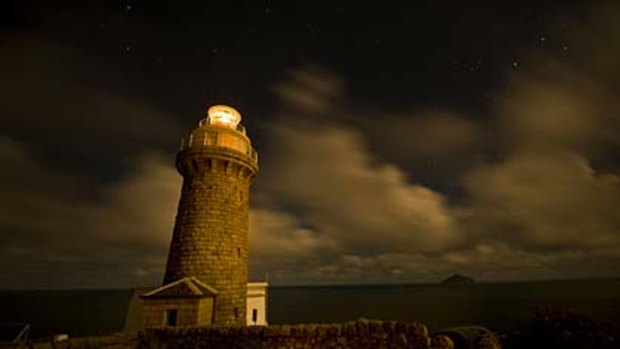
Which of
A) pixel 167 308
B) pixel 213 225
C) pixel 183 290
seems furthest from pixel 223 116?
pixel 167 308

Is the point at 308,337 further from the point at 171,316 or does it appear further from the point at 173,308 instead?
the point at 171,316

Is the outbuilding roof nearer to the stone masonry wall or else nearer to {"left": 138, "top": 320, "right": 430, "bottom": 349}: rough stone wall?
the stone masonry wall

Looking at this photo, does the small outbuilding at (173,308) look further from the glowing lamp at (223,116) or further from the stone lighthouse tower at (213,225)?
the glowing lamp at (223,116)

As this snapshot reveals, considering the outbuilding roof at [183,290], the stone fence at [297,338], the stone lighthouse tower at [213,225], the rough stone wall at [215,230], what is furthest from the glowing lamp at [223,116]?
the stone fence at [297,338]

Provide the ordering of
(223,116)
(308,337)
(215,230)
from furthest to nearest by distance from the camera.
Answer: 1. (223,116)
2. (215,230)
3. (308,337)

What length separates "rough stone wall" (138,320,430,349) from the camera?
312 inches

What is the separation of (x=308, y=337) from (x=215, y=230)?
8239mm

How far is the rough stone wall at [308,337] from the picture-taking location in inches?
312

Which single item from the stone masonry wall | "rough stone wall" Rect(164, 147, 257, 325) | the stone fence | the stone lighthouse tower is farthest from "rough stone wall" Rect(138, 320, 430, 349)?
"rough stone wall" Rect(164, 147, 257, 325)

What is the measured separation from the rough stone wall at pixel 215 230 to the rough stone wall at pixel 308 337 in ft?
18.1

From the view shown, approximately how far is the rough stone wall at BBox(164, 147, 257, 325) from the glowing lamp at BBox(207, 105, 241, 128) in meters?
2.76

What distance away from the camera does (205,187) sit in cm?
1549

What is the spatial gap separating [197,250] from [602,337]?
52.6ft

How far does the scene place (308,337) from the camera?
816cm
